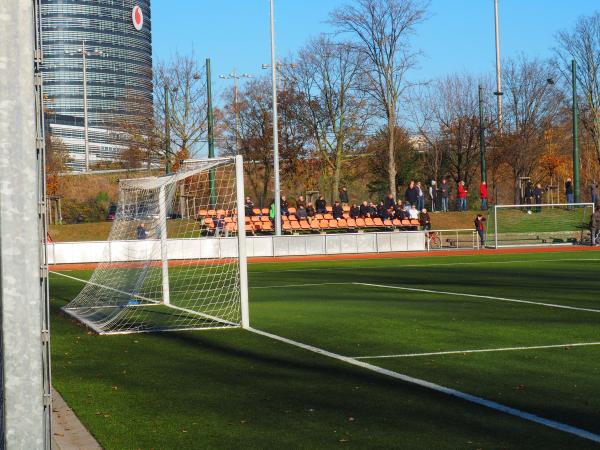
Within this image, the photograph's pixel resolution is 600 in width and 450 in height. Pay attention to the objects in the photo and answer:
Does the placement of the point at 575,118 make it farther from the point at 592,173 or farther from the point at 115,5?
the point at 115,5

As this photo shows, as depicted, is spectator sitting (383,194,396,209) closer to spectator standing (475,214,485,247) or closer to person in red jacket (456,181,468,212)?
spectator standing (475,214,485,247)

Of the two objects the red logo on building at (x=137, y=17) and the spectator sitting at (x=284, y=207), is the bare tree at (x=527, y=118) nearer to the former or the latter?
the spectator sitting at (x=284, y=207)

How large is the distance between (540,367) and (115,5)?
150 m

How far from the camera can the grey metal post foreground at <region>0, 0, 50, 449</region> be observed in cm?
343

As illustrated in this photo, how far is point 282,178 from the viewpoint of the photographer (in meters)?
61.4

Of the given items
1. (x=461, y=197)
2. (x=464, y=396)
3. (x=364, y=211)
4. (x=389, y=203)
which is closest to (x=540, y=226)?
(x=389, y=203)

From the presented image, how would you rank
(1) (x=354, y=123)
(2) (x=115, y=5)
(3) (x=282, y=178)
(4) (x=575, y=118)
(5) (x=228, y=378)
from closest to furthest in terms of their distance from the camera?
(5) (x=228, y=378)
(4) (x=575, y=118)
(1) (x=354, y=123)
(3) (x=282, y=178)
(2) (x=115, y=5)

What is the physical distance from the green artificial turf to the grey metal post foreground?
3.10 metres

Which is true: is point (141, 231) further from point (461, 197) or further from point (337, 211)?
point (461, 197)

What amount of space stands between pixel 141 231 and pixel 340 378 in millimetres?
9739

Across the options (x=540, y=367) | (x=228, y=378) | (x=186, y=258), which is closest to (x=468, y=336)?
(x=540, y=367)

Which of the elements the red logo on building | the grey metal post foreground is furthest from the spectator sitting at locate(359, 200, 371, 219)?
the red logo on building

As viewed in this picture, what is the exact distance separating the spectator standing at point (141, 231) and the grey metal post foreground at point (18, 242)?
47.2 ft

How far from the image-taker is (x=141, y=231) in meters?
18.1
